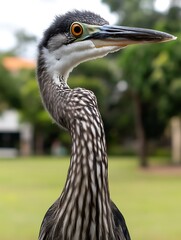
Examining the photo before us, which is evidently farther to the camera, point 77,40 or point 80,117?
point 77,40

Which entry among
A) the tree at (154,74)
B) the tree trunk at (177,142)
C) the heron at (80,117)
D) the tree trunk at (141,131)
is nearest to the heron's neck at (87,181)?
the heron at (80,117)

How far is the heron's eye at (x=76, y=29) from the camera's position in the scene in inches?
108

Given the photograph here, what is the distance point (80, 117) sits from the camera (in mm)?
2502

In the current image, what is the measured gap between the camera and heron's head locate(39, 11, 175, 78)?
8.85 ft

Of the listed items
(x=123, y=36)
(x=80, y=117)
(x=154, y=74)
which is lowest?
(x=80, y=117)

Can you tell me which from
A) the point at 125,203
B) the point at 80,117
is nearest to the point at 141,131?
the point at 125,203

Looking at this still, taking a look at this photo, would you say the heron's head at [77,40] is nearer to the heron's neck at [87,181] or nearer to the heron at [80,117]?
the heron at [80,117]

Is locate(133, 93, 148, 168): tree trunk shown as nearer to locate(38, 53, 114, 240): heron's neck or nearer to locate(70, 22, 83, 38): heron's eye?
locate(70, 22, 83, 38): heron's eye

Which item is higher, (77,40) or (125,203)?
(77,40)

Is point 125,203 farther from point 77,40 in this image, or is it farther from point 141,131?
point 141,131

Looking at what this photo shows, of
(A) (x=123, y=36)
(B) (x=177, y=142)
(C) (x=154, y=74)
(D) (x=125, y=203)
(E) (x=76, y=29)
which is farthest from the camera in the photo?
(B) (x=177, y=142)

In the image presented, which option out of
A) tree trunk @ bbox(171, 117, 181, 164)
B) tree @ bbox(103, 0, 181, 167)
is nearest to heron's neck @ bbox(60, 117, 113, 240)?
tree @ bbox(103, 0, 181, 167)

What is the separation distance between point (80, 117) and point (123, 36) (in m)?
0.47

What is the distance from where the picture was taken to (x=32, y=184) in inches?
653
